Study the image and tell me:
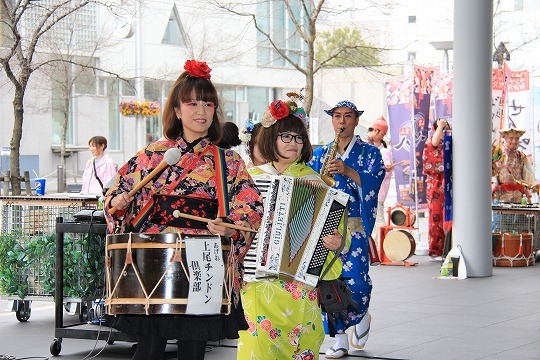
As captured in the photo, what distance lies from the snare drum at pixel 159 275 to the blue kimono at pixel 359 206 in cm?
276

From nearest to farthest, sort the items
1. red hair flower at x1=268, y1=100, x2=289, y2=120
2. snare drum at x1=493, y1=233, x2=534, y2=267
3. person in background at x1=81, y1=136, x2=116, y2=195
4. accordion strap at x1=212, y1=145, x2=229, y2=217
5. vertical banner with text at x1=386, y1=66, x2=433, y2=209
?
accordion strap at x1=212, y1=145, x2=229, y2=217 < red hair flower at x1=268, y1=100, x2=289, y2=120 < person in background at x1=81, y1=136, x2=116, y2=195 < snare drum at x1=493, y1=233, x2=534, y2=267 < vertical banner with text at x1=386, y1=66, x2=433, y2=209

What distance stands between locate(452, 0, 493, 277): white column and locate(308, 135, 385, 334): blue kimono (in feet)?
13.3

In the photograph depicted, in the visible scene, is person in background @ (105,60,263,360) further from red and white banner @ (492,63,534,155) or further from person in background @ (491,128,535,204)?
red and white banner @ (492,63,534,155)

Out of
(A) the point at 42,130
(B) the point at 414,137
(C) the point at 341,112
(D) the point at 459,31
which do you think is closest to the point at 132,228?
(C) the point at 341,112

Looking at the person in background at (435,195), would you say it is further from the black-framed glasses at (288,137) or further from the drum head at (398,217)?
the black-framed glasses at (288,137)

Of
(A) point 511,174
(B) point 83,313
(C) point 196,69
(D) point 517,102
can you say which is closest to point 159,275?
(C) point 196,69

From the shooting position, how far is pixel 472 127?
10.8m

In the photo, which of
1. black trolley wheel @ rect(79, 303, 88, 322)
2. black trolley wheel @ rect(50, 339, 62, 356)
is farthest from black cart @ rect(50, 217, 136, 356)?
black trolley wheel @ rect(79, 303, 88, 322)

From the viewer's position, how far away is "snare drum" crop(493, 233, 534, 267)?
1221 cm

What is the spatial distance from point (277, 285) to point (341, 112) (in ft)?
6.64

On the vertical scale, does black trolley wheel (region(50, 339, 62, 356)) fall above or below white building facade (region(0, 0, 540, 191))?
below

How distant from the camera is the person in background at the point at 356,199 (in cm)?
672

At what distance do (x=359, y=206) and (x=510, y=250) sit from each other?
5.95 metres

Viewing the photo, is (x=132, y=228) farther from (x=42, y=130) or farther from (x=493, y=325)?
(x=42, y=130)
